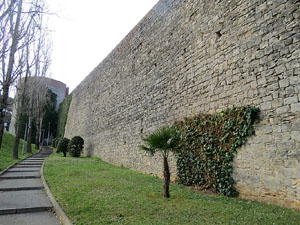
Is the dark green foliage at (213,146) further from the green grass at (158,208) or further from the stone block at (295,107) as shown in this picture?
the stone block at (295,107)

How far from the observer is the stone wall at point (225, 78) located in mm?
3859

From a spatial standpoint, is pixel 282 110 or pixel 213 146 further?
pixel 213 146

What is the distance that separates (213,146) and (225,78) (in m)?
1.71

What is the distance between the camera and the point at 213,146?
16.6ft

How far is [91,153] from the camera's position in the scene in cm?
1533

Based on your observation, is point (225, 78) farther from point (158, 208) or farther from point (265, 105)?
point (158, 208)

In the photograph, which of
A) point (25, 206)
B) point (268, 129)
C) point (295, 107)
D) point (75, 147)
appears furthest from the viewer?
point (75, 147)

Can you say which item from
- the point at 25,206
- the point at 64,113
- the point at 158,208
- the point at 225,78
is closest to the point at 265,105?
the point at 225,78

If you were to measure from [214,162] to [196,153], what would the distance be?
2.12 ft

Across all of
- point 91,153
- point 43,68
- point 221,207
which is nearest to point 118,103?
point 91,153

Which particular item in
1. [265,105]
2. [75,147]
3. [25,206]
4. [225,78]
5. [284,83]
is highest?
[225,78]

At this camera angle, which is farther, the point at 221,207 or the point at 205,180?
the point at 205,180

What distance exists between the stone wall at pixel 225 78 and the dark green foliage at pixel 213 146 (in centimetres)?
20

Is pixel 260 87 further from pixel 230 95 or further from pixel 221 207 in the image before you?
pixel 221 207
